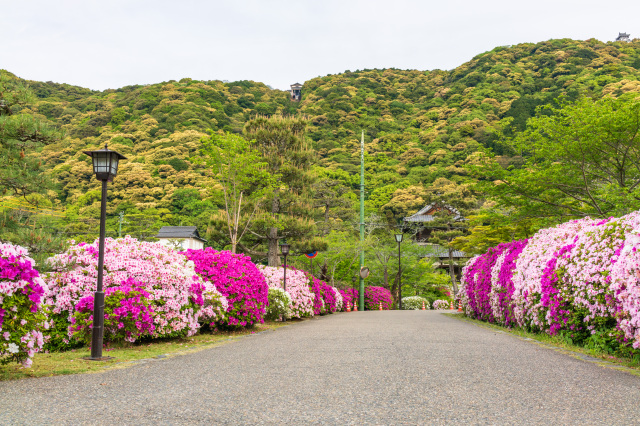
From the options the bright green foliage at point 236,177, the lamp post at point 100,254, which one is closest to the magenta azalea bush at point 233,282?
the lamp post at point 100,254

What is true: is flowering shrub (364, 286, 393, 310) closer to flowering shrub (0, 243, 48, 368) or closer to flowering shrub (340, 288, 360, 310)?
flowering shrub (340, 288, 360, 310)

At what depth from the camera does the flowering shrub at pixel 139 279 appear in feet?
22.5

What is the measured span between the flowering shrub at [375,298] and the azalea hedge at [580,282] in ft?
52.6

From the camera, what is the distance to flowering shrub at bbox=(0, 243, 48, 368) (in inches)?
169

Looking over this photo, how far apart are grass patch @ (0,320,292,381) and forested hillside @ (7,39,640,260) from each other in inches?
941

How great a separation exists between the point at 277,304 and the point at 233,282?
3244 mm

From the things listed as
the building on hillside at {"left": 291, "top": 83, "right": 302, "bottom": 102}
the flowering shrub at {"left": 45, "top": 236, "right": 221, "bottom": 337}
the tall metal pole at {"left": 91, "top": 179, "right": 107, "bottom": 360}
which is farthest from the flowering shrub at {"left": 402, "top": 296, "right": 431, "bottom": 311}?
the building on hillside at {"left": 291, "top": 83, "right": 302, "bottom": 102}

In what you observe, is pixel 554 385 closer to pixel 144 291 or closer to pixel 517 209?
pixel 144 291

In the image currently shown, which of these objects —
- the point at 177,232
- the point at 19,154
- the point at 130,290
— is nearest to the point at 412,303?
the point at 177,232

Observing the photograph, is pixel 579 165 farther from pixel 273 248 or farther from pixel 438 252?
pixel 438 252

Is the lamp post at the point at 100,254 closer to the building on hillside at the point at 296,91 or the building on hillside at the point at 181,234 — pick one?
the building on hillside at the point at 181,234

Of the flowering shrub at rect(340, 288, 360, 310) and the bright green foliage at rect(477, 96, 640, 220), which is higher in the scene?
the bright green foliage at rect(477, 96, 640, 220)

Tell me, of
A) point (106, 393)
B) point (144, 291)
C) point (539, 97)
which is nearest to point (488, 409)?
point (106, 393)

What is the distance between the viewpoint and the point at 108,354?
6.25m
